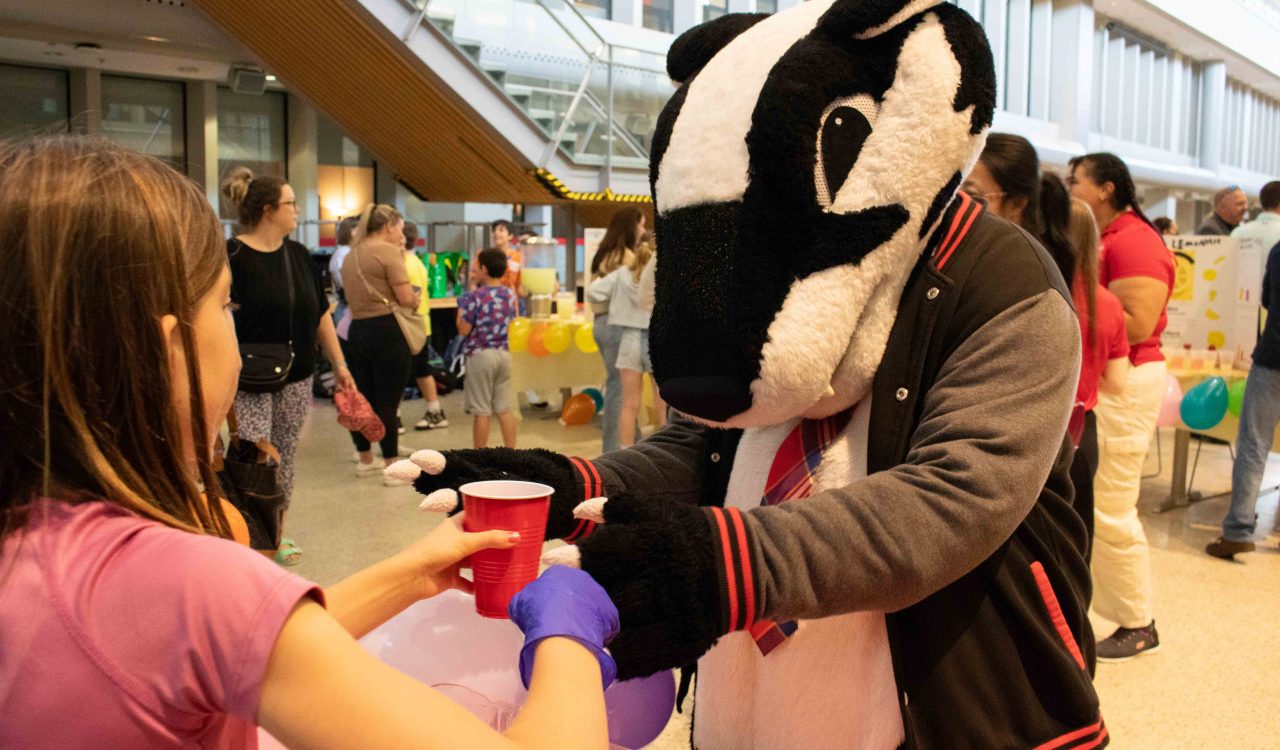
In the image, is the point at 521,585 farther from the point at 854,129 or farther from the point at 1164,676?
the point at 1164,676

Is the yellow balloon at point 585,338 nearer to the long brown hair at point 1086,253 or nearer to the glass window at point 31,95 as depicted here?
the long brown hair at point 1086,253

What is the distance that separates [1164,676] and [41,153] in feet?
11.9

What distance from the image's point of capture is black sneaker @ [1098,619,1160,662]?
3547 millimetres

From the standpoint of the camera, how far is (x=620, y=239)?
6.05m

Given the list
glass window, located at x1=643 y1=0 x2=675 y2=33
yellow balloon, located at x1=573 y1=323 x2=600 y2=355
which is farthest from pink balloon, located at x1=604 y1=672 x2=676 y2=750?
glass window, located at x1=643 y1=0 x2=675 y2=33

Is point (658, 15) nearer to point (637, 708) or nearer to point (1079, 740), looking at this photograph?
point (637, 708)

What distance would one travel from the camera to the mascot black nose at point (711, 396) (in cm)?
114

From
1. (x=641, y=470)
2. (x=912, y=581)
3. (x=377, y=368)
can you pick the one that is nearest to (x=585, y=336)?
(x=377, y=368)

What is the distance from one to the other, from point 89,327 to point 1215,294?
636 cm

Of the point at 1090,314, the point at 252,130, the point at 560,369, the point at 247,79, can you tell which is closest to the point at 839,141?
the point at 1090,314

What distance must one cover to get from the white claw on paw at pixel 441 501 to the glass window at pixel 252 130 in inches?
577

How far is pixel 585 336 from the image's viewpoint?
7.03m

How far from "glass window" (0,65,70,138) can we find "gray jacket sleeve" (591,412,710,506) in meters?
14.2

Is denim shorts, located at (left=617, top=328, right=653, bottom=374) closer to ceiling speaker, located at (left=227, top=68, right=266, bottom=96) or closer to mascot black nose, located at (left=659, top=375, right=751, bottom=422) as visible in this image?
mascot black nose, located at (left=659, top=375, right=751, bottom=422)
